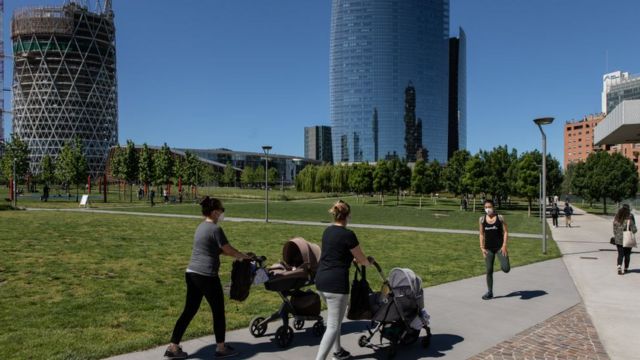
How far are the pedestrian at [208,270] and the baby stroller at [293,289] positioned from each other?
76 cm

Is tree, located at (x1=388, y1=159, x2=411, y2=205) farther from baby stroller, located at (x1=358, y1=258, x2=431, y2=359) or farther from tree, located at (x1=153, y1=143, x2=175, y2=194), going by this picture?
baby stroller, located at (x1=358, y1=258, x2=431, y2=359)

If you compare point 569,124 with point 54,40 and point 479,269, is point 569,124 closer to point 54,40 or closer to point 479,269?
point 54,40

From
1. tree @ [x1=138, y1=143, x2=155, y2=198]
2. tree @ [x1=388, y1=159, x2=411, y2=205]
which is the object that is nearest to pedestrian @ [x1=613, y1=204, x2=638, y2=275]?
tree @ [x1=388, y1=159, x2=411, y2=205]

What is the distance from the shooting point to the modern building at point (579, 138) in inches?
6934

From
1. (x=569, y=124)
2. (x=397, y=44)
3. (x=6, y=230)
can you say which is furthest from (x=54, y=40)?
(x=569, y=124)

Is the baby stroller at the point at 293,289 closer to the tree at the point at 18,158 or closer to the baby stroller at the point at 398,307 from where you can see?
the baby stroller at the point at 398,307

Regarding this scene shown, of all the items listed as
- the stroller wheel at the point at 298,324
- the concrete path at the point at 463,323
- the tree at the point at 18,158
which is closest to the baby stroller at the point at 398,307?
the concrete path at the point at 463,323

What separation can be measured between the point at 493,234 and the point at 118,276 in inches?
356

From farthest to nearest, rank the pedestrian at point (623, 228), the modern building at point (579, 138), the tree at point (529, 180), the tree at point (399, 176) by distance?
the modern building at point (579, 138) < the tree at point (399, 176) < the tree at point (529, 180) < the pedestrian at point (623, 228)

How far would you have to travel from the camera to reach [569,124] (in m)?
186

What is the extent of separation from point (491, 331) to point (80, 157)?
58306 mm

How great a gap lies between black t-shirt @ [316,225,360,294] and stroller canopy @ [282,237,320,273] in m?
1.23

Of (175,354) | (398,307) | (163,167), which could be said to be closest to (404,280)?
(398,307)

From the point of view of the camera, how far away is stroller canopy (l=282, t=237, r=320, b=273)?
6.92 m
